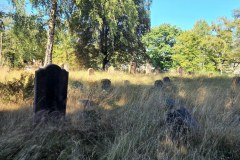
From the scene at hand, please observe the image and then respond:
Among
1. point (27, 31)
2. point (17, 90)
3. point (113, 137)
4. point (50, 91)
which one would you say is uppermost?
point (27, 31)

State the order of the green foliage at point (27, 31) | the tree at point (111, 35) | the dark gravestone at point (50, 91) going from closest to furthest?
the dark gravestone at point (50, 91)
the green foliage at point (27, 31)
the tree at point (111, 35)

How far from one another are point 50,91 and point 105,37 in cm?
2369

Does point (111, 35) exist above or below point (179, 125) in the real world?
above

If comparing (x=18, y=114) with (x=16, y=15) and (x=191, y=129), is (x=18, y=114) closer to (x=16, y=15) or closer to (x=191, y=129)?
(x=191, y=129)

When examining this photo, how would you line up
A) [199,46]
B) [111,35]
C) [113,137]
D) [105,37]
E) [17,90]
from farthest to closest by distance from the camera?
[199,46], [105,37], [111,35], [17,90], [113,137]

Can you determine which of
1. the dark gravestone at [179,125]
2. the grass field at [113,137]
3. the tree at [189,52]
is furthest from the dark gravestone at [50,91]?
the tree at [189,52]

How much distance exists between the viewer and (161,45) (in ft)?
186

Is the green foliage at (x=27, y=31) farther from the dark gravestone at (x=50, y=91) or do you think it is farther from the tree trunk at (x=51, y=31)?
the dark gravestone at (x=50, y=91)

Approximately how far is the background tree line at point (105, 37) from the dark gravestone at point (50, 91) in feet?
34.6

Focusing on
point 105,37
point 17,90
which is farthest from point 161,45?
point 17,90

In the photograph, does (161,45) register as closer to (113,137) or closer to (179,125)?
(179,125)

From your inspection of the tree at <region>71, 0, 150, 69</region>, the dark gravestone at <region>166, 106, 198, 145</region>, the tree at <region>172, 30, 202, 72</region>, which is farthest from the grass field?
the tree at <region>172, 30, 202, 72</region>

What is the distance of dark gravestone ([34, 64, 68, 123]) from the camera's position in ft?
14.1

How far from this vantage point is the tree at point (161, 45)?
184 feet
